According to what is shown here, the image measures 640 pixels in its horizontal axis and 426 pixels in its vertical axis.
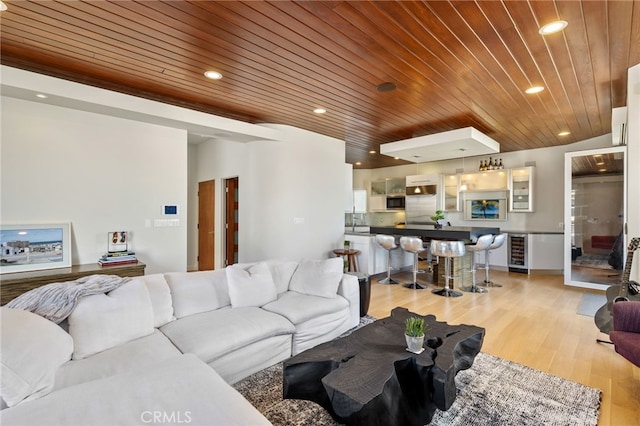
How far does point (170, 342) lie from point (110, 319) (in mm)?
435

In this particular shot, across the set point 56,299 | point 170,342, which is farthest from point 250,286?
point 56,299

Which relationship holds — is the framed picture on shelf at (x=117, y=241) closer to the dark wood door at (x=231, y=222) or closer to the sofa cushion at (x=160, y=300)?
the sofa cushion at (x=160, y=300)

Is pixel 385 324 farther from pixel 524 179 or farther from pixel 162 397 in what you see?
pixel 524 179

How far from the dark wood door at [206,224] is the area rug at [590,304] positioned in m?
6.34

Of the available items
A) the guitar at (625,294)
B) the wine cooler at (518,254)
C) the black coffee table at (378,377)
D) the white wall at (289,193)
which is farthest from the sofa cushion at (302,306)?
the wine cooler at (518,254)

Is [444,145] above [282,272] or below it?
above

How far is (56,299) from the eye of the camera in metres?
2.07

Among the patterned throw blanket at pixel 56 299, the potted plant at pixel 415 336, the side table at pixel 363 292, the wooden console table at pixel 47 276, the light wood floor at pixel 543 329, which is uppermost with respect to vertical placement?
the patterned throw blanket at pixel 56 299

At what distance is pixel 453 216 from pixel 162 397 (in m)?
7.74

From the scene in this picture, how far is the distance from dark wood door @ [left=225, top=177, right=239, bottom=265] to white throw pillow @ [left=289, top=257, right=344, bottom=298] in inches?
119

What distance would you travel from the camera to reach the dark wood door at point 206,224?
6.52m

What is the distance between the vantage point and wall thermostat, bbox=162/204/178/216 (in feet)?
14.6

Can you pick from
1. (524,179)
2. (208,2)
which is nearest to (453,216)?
(524,179)

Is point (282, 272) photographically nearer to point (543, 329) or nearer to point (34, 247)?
point (34, 247)
